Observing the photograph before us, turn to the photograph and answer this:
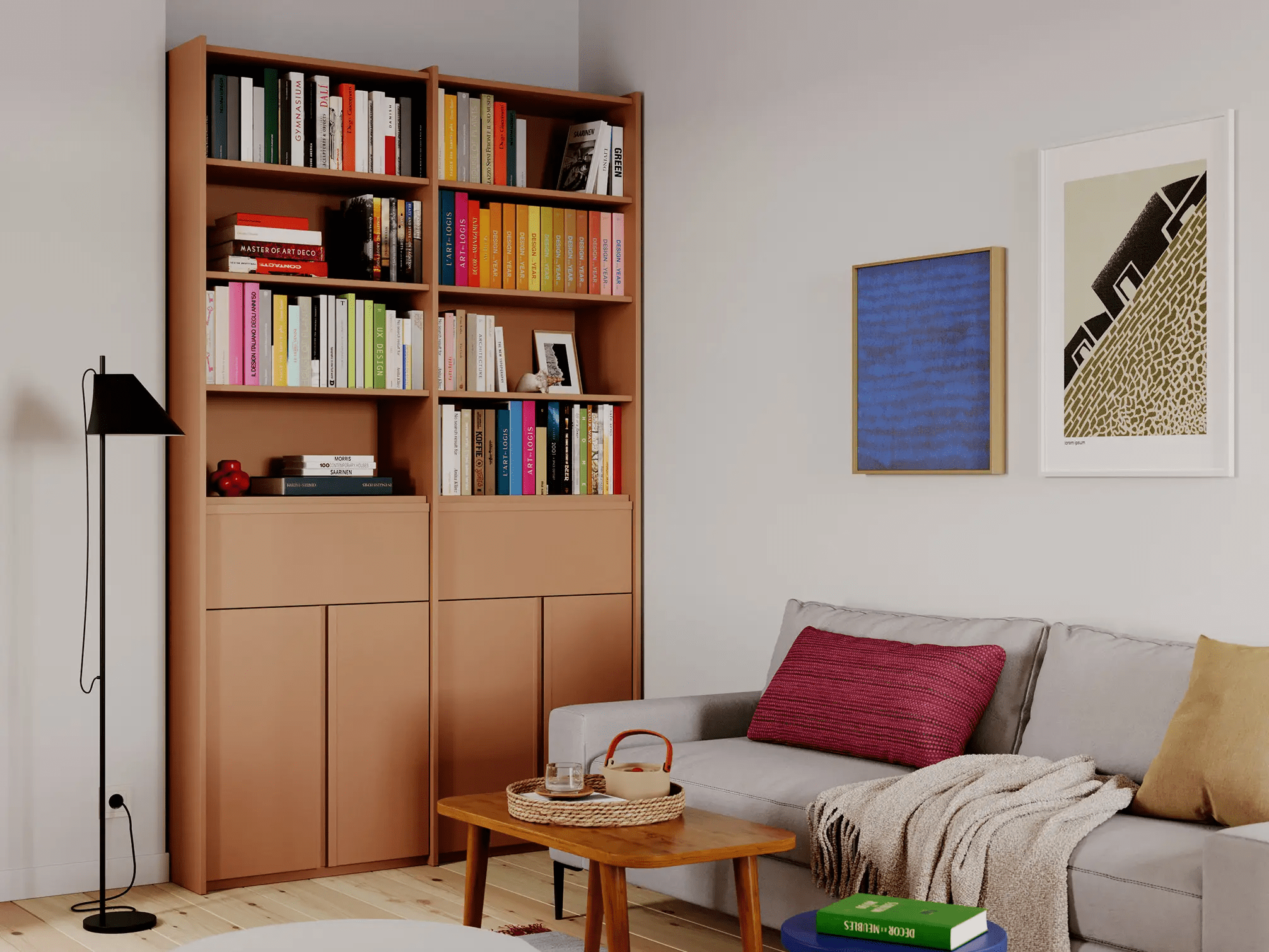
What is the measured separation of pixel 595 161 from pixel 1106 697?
2.57m

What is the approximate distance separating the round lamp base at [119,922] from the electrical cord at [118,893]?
0.04m

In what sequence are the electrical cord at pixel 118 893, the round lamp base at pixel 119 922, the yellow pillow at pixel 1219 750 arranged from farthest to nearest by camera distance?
the electrical cord at pixel 118 893 → the round lamp base at pixel 119 922 → the yellow pillow at pixel 1219 750

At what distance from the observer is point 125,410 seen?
3902mm

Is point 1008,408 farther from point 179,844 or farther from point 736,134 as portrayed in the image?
point 179,844

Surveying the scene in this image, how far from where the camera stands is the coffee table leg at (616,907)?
291 cm

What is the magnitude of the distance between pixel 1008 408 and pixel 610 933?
5.55ft

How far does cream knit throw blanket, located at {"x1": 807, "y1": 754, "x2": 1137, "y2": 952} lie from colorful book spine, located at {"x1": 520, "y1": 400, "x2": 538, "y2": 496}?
1859mm

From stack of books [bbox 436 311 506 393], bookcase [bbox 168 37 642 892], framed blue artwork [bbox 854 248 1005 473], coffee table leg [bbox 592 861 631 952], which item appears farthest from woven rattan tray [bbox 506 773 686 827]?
stack of books [bbox 436 311 506 393]

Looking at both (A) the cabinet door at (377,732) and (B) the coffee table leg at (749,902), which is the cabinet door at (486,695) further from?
(B) the coffee table leg at (749,902)

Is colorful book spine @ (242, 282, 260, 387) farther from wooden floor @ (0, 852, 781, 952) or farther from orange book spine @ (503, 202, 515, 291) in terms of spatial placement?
wooden floor @ (0, 852, 781, 952)

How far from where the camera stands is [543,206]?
16.0 ft

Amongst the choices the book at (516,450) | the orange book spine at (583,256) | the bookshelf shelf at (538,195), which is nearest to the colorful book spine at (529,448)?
the book at (516,450)

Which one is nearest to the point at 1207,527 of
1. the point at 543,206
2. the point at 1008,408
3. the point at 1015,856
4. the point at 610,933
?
the point at 1008,408

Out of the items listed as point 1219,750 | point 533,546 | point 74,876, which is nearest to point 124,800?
point 74,876
